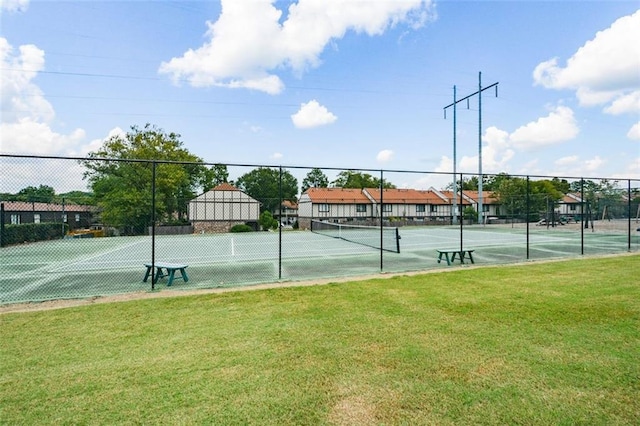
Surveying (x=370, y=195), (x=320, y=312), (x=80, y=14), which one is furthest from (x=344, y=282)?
(x=370, y=195)

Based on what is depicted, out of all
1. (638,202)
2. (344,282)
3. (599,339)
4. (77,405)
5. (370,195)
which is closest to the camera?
(77,405)

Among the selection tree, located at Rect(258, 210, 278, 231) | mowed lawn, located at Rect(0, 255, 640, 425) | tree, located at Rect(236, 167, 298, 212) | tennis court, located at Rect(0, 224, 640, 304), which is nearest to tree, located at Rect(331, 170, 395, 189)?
tree, located at Rect(236, 167, 298, 212)

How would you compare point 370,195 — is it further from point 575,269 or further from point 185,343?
point 185,343

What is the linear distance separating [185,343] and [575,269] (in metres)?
9.10

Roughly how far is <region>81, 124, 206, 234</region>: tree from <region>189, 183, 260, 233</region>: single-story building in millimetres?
1191

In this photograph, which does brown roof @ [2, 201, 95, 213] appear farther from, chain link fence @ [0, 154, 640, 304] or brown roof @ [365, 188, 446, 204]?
brown roof @ [365, 188, 446, 204]

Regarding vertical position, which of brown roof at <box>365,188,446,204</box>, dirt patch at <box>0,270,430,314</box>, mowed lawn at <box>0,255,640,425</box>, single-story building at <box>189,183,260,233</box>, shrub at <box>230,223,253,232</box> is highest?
brown roof at <box>365,188,446,204</box>

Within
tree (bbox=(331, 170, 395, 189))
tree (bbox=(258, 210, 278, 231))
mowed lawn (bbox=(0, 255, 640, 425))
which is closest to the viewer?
mowed lawn (bbox=(0, 255, 640, 425))

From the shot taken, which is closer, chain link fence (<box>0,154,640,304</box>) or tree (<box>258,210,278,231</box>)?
chain link fence (<box>0,154,640,304</box>)

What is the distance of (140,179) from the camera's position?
2617 centimetres

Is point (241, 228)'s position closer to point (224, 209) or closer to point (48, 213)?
point (224, 209)

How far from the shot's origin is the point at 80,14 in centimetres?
1557

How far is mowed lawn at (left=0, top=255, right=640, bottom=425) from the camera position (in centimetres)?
256

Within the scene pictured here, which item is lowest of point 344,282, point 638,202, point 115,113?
point 344,282
